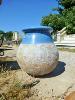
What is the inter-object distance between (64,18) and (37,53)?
1916 centimetres

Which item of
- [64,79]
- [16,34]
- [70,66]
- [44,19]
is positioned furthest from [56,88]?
[16,34]

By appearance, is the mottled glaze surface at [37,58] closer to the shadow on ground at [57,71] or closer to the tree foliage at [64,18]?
the shadow on ground at [57,71]

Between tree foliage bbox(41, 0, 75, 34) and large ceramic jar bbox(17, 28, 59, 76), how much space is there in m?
17.2

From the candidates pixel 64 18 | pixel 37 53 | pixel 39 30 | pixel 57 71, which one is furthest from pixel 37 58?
pixel 64 18

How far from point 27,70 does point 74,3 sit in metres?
19.5

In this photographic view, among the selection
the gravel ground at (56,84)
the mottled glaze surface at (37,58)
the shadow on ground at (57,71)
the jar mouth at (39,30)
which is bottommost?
the gravel ground at (56,84)

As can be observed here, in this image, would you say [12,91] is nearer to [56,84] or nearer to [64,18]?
[56,84]

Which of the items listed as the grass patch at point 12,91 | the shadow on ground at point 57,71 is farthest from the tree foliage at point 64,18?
the grass patch at point 12,91

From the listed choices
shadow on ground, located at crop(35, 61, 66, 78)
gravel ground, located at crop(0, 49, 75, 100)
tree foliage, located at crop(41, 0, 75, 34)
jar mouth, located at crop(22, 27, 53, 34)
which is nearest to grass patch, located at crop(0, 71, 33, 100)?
gravel ground, located at crop(0, 49, 75, 100)

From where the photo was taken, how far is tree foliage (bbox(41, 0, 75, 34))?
947 inches

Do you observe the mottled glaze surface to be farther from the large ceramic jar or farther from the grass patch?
the grass patch

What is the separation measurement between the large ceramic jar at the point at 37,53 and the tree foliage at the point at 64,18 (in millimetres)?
17227

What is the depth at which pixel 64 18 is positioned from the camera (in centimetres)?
2523

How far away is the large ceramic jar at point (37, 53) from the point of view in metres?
6.52
